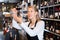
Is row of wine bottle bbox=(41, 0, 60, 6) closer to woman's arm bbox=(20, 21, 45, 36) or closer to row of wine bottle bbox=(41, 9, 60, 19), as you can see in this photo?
row of wine bottle bbox=(41, 9, 60, 19)

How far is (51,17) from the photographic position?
3.35 metres

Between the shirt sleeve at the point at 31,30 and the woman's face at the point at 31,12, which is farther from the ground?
the woman's face at the point at 31,12

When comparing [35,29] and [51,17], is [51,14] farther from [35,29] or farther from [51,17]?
[35,29]

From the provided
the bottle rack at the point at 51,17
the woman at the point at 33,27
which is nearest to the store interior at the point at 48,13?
the bottle rack at the point at 51,17

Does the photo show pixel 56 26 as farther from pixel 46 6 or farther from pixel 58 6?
pixel 46 6

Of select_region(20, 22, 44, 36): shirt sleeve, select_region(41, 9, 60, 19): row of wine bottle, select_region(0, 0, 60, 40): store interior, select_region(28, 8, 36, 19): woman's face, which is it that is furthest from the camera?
select_region(41, 9, 60, 19): row of wine bottle

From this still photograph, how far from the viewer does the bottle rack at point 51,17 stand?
309 centimetres

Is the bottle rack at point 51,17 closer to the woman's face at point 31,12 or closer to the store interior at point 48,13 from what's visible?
the store interior at point 48,13

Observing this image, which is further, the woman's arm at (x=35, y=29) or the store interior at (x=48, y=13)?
the store interior at (x=48, y=13)

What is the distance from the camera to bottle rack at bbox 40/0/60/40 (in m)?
3.09

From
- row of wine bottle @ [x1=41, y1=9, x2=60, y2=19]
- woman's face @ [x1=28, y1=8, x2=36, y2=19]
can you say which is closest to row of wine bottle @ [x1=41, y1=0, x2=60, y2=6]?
row of wine bottle @ [x1=41, y1=9, x2=60, y2=19]

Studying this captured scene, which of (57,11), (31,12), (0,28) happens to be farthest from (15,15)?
(57,11)

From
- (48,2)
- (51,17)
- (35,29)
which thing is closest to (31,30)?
(35,29)

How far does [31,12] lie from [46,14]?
2226 mm
